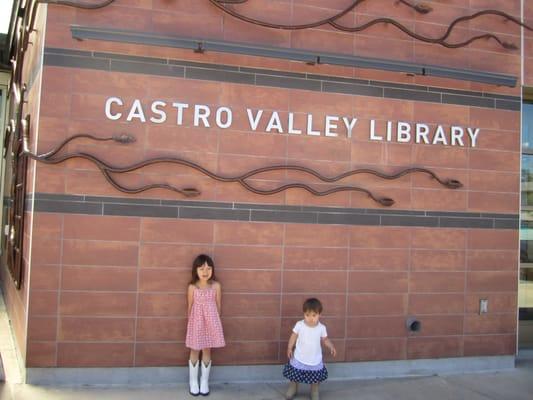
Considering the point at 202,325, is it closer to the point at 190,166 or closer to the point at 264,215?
the point at 264,215

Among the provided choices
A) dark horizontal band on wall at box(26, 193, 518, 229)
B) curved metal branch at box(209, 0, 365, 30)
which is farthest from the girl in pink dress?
curved metal branch at box(209, 0, 365, 30)

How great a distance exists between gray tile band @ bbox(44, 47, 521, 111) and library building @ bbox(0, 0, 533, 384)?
20mm

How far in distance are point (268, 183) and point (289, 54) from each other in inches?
54.7

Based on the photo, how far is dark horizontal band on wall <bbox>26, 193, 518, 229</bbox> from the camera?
556cm

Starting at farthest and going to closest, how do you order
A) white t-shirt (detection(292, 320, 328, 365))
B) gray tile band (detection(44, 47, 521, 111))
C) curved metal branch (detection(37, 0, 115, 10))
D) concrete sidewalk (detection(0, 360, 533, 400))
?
gray tile band (detection(44, 47, 521, 111)) < curved metal branch (detection(37, 0, 115, 10)) < white t-shirt (detection(292, 320, 328, 365)) < concrete sidewalk (detection(0, 360, 533, 400))

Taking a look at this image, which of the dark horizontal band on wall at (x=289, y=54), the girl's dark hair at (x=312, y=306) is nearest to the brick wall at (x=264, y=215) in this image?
the dark horizontal band on wall at (x=289, y=54)

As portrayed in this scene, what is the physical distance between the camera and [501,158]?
22.5 feet

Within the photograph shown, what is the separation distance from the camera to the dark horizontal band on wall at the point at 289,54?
5578 millimetres

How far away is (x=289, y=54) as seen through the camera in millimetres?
6023

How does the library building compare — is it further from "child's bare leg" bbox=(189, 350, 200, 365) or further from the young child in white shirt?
the young child in white shirt

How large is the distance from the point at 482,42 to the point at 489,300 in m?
3.11

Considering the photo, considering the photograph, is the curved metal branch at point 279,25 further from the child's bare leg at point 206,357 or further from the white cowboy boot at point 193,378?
the white cowboy boot at point 193,378

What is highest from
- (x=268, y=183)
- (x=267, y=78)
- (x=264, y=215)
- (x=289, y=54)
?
(x=289, y=54)

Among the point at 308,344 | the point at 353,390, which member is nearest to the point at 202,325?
the point at 308,344
